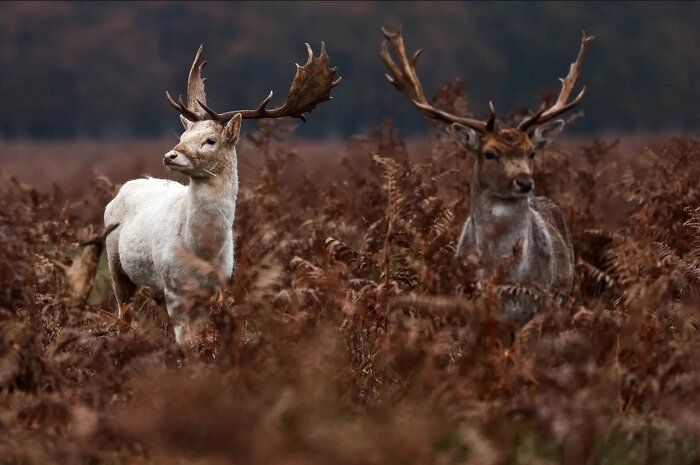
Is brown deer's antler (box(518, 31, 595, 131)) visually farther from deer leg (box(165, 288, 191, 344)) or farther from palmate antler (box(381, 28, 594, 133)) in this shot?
deer leg (box(165, 288, 191, 344))

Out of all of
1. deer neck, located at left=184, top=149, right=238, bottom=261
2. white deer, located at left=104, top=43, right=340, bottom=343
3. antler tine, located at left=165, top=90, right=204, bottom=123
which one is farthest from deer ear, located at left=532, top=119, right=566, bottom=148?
antler tine, located at left=165, top=90, right=204, bottom=123

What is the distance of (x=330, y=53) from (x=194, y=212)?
2521 inches

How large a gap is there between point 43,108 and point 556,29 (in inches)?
1346

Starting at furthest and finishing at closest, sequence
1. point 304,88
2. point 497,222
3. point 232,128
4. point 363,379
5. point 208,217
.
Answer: point 304,88 < point 232,128 < point 208,217 < point 497,222 < point 363,379

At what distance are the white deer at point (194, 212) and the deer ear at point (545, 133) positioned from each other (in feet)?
4.62

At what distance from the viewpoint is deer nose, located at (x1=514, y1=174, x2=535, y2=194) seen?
264 inches

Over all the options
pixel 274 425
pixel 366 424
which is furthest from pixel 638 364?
pixel 274 425

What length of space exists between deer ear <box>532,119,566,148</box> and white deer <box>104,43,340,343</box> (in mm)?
1408

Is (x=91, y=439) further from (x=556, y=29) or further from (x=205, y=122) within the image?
(x=556, y=29)

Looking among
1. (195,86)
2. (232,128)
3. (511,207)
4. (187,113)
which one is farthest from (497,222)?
(195,86)

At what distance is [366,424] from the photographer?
4281 mm

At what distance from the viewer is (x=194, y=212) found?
715 cm

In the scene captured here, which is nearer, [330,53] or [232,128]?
[232,128]

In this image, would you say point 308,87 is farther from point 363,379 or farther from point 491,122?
point 363,379
